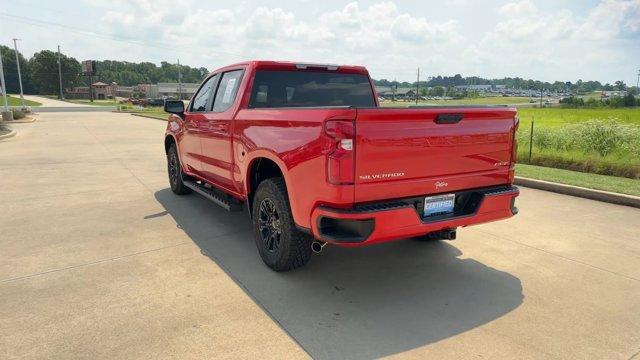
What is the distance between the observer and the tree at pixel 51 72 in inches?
3942

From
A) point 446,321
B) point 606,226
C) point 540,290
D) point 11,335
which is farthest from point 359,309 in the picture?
point 606,226

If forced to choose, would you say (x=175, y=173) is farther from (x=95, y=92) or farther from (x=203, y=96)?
(x=95, y=92)

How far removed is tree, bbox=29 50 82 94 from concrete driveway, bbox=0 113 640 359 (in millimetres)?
112877

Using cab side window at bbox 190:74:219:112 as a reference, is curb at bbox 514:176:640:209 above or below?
below

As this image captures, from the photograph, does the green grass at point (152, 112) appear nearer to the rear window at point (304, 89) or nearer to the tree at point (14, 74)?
the rear window at point (304, 89)

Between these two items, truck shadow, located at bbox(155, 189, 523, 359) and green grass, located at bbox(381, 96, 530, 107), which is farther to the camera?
green grass, located at bbox(381, 96, 530, 107)

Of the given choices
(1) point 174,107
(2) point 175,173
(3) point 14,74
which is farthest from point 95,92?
(1) point 174,107

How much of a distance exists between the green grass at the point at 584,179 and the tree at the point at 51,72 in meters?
114

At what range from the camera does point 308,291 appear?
3672mm

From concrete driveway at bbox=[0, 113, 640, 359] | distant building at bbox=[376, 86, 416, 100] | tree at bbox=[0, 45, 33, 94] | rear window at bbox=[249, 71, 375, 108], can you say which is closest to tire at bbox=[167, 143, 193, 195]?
concrete driveway at bbox=[0, 113, 640, 359]

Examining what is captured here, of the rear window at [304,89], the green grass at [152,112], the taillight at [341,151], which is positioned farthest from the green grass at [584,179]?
the green grass at [152,112]

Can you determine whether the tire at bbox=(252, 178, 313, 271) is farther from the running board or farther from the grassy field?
the grassy field

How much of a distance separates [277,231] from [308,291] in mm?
615

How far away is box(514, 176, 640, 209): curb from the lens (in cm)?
662
